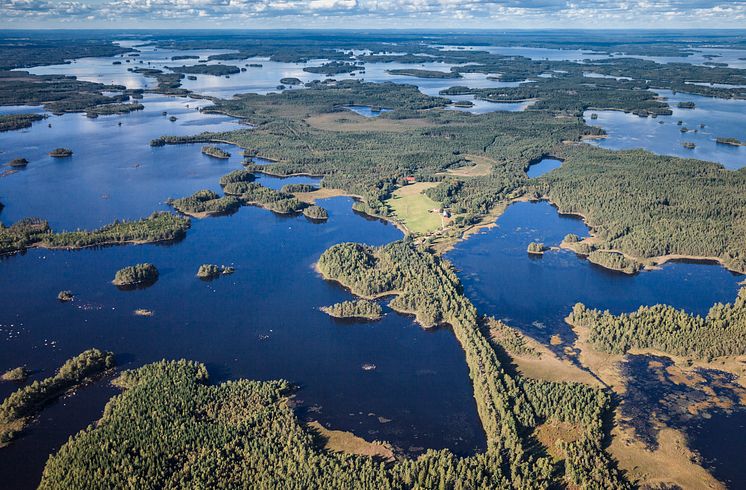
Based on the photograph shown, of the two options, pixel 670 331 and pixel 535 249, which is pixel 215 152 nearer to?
pixel 535 249

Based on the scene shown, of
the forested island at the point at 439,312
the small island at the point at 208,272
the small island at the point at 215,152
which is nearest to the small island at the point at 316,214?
the forested island at the point at 439,312

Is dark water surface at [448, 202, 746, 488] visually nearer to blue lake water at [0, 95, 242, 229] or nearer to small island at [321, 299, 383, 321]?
small island at [321, 299, 383, 321]

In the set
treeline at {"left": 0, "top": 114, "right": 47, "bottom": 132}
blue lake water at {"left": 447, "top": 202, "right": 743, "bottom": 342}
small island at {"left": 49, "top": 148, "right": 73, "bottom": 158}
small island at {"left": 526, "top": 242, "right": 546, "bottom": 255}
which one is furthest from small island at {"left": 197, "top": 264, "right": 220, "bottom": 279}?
treeline at {"left": 0, "top": 114, "right": 47, "bottom": 132}

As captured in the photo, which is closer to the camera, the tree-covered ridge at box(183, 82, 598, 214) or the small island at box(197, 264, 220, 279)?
the small island at box(197, 264, 220, 279)

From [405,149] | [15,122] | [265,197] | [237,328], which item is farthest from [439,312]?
[15,122]

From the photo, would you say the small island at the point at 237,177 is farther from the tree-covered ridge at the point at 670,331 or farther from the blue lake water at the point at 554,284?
the tree-covered ridge at the point at 670,331

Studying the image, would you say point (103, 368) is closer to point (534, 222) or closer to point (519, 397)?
point (519, 397)

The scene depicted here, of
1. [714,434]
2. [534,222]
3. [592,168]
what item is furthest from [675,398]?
[592,168]
